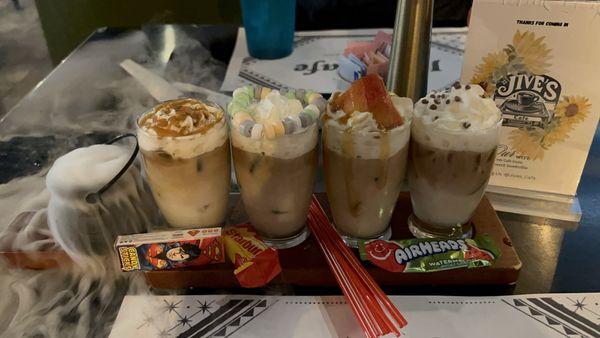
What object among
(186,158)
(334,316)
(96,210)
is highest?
(186,158)

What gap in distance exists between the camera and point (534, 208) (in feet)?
3.75

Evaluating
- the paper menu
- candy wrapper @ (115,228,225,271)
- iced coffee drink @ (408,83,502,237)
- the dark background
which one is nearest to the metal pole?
the paper menu

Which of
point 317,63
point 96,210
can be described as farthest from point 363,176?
point 317,63

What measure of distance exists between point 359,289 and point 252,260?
0.20 meters

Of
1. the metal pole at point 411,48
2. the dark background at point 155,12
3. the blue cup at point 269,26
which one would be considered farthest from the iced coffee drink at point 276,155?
the dark background at point 155,12

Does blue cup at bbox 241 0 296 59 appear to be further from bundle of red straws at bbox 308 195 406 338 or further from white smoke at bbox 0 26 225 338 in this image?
bundle of red straws at bbox 308 195 406 338

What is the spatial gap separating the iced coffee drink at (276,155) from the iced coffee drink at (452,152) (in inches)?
7.9

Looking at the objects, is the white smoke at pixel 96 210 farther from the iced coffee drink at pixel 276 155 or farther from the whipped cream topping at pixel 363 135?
the whipped cream topping at pixel 363 135

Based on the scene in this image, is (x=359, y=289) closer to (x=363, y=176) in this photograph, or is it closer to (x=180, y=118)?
(x=363, y=176)

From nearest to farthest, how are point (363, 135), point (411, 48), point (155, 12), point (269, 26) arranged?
point (363, 135) < point (411, 48) < point (269, 26) < point (155, 12)

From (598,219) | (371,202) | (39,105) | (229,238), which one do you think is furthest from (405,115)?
(39,105)

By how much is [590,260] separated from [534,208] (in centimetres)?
17

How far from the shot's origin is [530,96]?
3.56ft

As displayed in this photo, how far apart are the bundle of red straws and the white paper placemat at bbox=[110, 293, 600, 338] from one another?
0.04 m
